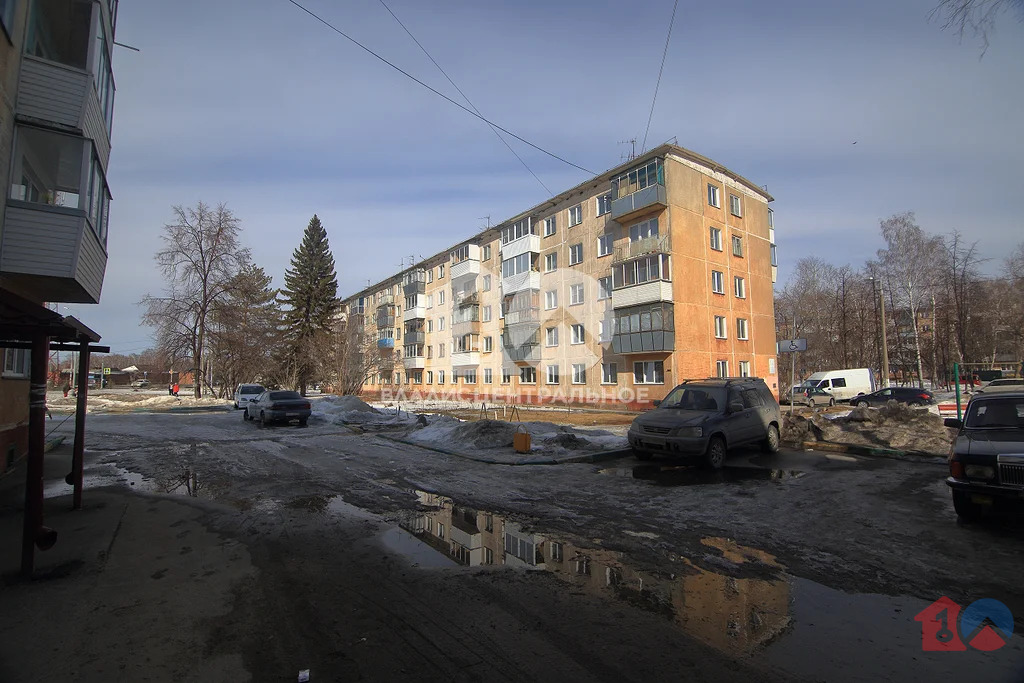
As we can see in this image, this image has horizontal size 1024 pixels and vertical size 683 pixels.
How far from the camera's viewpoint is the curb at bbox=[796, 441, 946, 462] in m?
11.7

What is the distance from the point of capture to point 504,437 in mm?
14789

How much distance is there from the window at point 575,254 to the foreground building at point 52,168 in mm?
28669

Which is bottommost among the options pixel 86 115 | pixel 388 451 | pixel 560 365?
pixel 388 451

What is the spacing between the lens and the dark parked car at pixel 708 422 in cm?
1057

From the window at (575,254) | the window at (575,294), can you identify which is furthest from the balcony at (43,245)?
the window at (575,254)

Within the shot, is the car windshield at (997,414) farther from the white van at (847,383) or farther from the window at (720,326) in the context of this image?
the white van at (847,383)

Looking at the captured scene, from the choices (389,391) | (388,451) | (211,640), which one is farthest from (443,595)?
(389,391)

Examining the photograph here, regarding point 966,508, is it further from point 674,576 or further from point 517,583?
point 517,583

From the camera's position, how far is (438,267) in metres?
53.8

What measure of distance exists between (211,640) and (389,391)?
59.5 meters

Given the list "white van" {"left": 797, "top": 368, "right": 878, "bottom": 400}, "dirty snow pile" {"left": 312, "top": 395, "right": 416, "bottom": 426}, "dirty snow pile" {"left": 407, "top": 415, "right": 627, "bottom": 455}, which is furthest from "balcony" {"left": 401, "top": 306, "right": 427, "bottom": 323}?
"dirty snow pile" {"left": 407, "top": 415, "right": 627, "bottom": 455}

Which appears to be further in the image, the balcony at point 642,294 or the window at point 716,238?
the window at point 716,238

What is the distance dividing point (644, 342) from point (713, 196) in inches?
449

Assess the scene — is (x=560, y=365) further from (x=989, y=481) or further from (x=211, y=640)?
(x=211, y=640)
